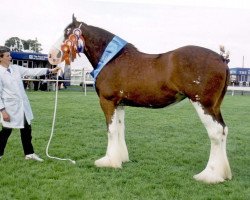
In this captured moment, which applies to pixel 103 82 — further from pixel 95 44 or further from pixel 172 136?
pixel 172 136

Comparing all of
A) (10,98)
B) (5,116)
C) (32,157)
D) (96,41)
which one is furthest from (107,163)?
(96,41)

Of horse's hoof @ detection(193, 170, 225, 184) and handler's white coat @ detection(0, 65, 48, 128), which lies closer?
horse's hoof @ detection(193, 170, 225, 184)

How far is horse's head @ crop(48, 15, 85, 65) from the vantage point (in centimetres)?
695

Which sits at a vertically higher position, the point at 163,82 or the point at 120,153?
the point at 163,82

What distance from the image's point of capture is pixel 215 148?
5957 mm

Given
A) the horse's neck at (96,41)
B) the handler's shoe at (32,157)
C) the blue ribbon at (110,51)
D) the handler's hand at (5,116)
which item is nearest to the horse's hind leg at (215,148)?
the blue ribbon at (110,51)

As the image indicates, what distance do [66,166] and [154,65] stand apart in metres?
2.19

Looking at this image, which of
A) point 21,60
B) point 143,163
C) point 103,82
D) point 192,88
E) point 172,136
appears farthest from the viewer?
point 21,60

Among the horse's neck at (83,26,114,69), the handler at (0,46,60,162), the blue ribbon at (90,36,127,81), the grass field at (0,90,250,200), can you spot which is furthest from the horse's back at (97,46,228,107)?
the handler at (0,46,60,162)

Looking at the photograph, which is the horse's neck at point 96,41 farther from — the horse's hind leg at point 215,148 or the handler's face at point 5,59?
the horse's hind leg at point 215,148

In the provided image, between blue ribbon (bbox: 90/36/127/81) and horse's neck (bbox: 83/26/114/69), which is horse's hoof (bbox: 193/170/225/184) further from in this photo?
horse's neck (bbox: 83/26/114/69)

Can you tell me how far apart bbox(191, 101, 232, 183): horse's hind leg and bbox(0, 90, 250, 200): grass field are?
0.49 feet

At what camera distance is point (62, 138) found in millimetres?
9492

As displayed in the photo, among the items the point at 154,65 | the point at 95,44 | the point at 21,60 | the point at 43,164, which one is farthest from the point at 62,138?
the point at 21,60
